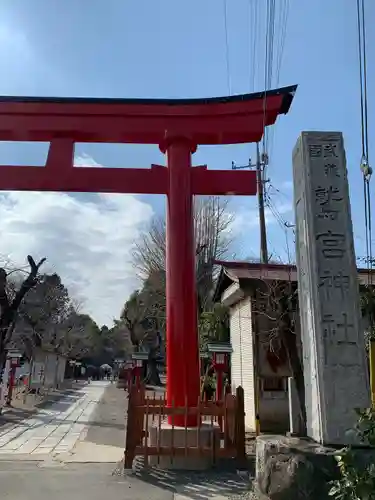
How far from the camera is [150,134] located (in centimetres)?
942

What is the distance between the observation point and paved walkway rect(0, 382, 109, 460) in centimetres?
930

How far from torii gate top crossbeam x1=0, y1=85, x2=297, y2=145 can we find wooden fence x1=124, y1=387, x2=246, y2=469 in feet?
16.8

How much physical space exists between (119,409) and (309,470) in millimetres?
15394

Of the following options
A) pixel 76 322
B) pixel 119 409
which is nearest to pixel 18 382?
pixel 119 409

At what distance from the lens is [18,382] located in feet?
92.9

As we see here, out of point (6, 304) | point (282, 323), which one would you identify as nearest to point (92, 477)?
point (282, 323)

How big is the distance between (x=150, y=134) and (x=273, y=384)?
23.6 feet

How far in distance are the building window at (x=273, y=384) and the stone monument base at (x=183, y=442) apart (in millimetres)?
4735

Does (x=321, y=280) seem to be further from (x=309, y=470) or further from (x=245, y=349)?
(x=245, y=349)

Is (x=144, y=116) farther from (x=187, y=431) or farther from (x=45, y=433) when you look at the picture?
(x=45, y=433)

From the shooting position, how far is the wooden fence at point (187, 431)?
7266 mm

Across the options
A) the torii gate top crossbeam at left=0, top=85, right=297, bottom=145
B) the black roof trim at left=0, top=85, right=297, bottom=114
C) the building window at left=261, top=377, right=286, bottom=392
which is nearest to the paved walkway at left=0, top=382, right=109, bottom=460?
the building window at left=261, top=377, right=286, bottom=392

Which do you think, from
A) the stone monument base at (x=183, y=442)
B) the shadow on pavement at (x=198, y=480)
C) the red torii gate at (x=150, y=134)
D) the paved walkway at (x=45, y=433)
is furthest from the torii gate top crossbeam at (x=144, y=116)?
the paved walkway at (x=45, y=433)

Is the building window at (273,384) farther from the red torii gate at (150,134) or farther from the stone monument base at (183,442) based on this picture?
the red torii gate at (150,134)
